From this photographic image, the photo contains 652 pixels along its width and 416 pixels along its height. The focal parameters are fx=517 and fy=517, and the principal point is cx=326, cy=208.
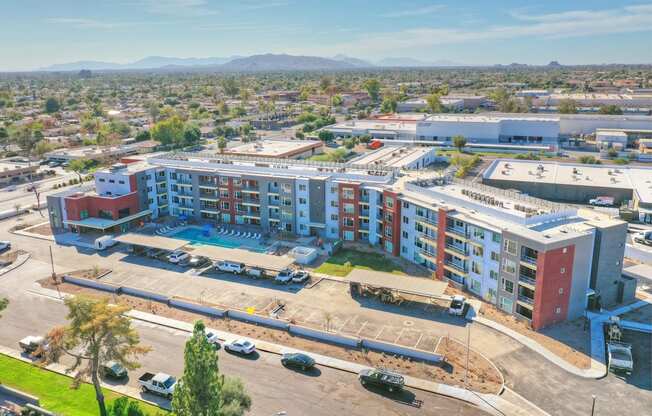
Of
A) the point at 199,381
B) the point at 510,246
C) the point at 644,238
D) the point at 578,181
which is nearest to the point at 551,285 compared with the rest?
the point at 510,246

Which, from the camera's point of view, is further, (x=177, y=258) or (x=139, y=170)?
(x=139, y=170)

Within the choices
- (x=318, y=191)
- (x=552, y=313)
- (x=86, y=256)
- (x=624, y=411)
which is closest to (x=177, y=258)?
(x=86, y=256)

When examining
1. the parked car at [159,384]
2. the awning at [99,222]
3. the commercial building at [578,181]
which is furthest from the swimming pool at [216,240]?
the commercial building at [578,181]

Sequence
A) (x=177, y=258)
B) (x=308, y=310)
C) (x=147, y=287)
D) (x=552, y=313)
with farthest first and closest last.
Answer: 1. (x=177, y=258)
2. (x=147, y=287)
3. (x=308, y=310)
4. (x=552, y=313)

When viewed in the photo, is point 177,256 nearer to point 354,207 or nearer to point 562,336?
point 354,207

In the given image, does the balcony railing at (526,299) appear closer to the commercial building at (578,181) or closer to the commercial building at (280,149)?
the commercial building at (578,181)

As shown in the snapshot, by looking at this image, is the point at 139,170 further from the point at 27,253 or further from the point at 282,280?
the point at 282,280
